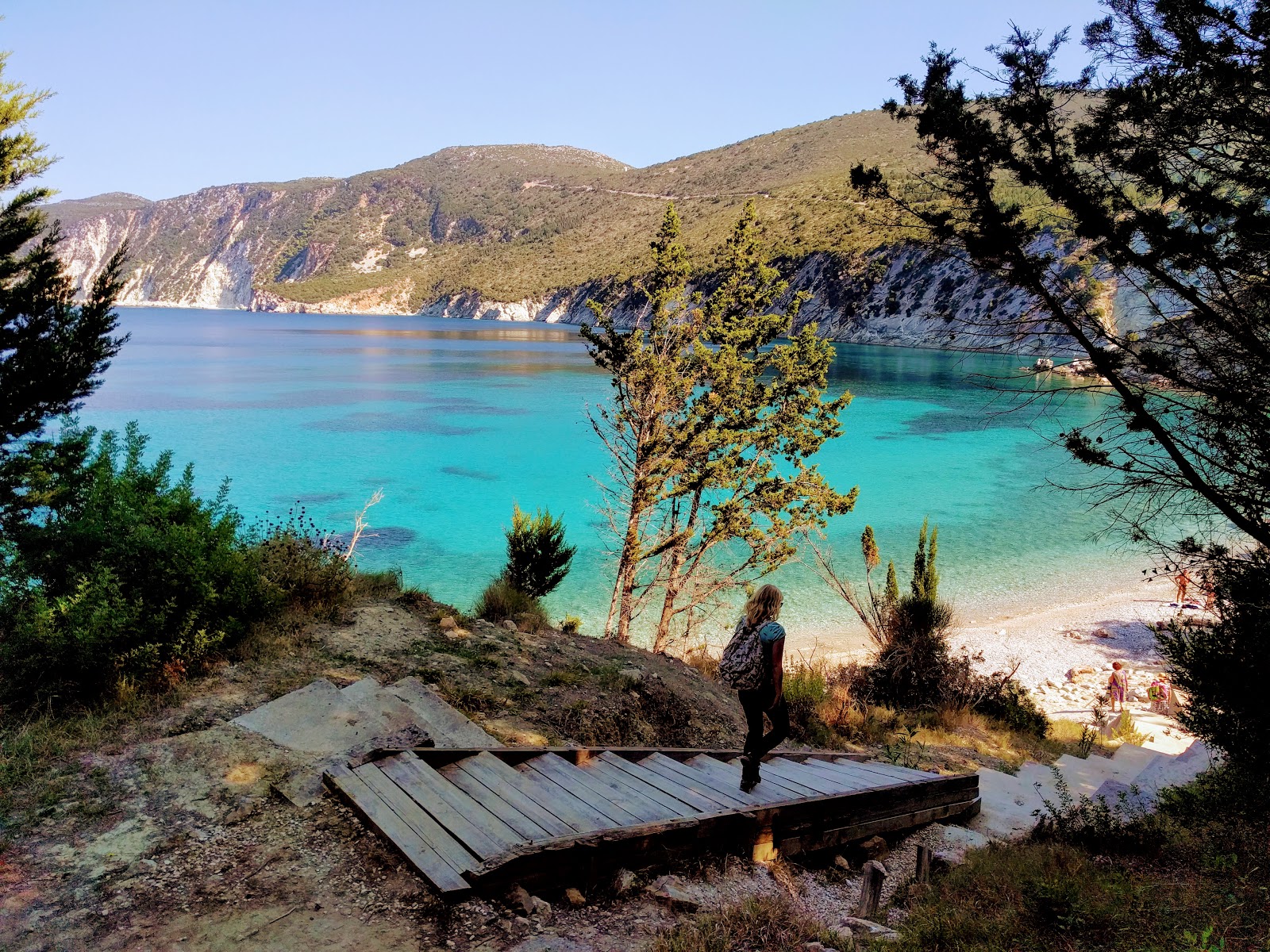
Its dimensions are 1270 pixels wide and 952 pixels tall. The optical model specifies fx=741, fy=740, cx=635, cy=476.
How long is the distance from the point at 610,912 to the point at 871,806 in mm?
2796

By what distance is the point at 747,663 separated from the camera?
5.27m

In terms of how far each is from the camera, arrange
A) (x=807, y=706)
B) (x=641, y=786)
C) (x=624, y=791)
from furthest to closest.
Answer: (x=807, y=706)
(x=641, y=786)
(x=624, y=791)

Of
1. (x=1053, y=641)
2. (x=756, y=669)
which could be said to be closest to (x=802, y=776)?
(x=756, y=669)

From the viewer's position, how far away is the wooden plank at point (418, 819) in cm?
386

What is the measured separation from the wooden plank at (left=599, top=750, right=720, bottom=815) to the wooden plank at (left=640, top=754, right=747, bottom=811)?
0.01 m

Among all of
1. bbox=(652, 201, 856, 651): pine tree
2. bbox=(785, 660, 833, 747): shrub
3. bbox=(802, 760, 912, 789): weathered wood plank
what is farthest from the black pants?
bbox=(652, 201, 856, 651): pine tree

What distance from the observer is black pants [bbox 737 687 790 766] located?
5328mm

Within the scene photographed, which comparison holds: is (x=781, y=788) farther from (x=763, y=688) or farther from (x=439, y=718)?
(x=439, y=718)

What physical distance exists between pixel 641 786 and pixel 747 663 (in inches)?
44.1

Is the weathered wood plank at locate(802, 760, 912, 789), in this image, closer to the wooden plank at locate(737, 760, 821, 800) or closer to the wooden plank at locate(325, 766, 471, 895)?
the wooden plank at locate(737, 760, 821, 800)

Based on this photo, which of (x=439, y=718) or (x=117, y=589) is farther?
(x=439, y=718)

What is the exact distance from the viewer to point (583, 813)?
4496 millimetres

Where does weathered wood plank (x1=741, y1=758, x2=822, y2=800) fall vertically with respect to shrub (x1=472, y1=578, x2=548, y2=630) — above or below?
above

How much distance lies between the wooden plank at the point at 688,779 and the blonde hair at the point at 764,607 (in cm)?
121
